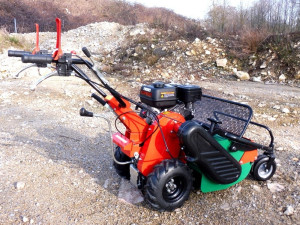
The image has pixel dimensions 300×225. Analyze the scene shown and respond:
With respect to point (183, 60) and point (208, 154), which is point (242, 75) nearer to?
point (183, 60)

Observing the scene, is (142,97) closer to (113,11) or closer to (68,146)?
(68,146)

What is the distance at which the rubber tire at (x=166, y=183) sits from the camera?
103 inches

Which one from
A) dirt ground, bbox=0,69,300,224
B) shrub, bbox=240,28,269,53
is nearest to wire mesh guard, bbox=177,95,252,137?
dirt ground, bbox=0,69,300,224

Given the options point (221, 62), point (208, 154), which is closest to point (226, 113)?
point (208, 154)

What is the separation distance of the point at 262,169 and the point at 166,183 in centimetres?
143

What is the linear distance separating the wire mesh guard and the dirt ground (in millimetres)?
706

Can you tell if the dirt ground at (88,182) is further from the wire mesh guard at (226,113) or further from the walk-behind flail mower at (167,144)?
the wire mesh guard at (226,113)

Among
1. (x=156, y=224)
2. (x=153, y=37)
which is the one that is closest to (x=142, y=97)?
(x=156, y=224)

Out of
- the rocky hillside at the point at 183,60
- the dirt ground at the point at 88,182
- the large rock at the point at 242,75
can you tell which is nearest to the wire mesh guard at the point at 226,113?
the dirt ground at the point at 88,182

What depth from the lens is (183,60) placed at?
1142 centimetres

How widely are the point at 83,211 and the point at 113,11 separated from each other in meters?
28.0

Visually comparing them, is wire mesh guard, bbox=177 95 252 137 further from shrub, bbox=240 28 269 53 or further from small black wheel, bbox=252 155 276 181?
shrub, bbox=240 28 269 53

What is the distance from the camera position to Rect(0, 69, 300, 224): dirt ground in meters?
2.79

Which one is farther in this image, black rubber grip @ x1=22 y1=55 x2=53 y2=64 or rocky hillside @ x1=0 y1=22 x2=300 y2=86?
rocky hillside @ x1=0 y1=22 x2=300 y2=86
